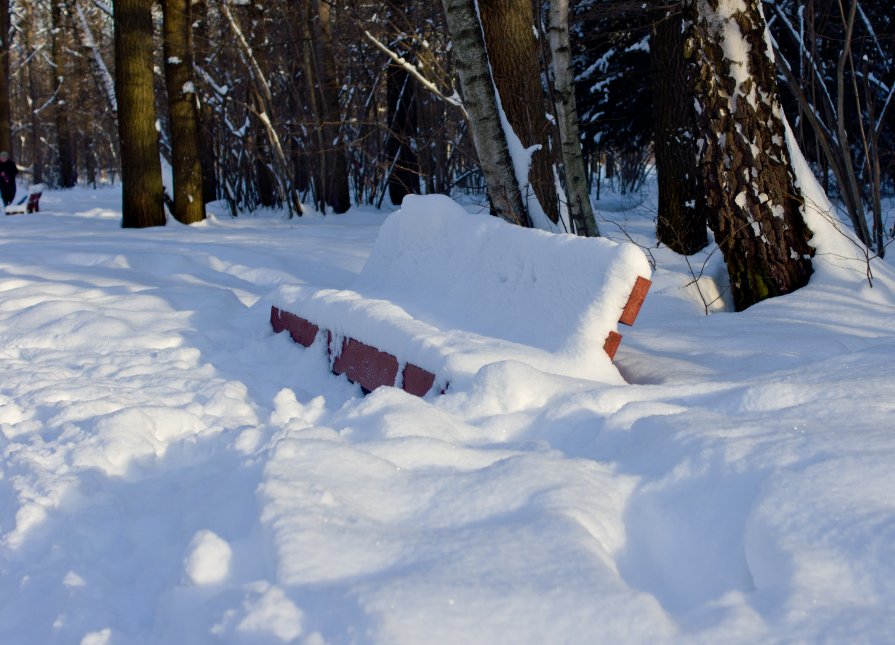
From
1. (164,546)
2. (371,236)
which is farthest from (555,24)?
(371,236)

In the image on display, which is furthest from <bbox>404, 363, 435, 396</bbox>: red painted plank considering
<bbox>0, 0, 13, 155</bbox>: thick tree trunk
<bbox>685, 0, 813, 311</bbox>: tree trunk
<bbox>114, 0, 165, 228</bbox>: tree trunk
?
<bbox>0, 0, 13, 155</bbox>: thick tree trunk

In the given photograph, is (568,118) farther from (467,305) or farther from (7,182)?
(7,182)

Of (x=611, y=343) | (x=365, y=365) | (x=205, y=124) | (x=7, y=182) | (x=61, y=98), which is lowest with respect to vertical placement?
(x=365, y=365)

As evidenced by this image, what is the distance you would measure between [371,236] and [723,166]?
17.7ft

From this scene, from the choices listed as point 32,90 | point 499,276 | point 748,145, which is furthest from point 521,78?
point 32,90

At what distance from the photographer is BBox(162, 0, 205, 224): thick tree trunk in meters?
12.1

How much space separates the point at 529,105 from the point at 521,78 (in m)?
0.20

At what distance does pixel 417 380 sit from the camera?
132 inches

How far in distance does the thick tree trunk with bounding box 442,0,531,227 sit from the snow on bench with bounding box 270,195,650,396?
79 centimetres

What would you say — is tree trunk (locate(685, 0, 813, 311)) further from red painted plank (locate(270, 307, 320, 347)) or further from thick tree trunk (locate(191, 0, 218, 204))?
thick tree trunk (locate(191, 0, 218, 204))

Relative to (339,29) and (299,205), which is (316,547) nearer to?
(299,205)

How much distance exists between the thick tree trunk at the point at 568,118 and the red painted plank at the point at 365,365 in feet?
6.61

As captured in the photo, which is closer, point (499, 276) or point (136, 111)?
point (499, 276)

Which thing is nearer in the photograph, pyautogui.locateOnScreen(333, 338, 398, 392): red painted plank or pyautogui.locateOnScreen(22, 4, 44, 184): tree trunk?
pyautogui.locateOnScreen(333, 338, 398, 392): red painted plank
